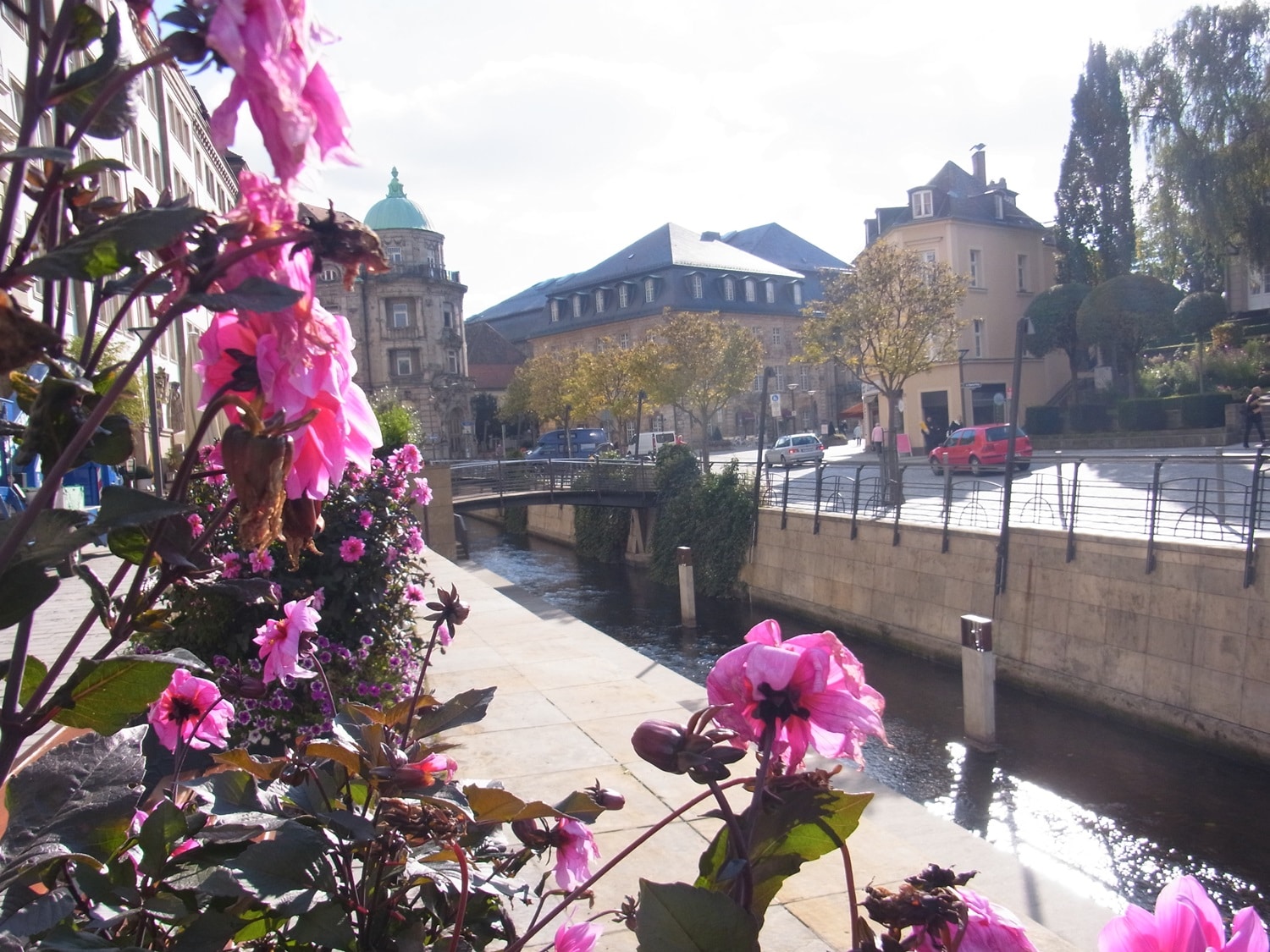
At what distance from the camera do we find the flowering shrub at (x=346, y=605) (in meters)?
4.94

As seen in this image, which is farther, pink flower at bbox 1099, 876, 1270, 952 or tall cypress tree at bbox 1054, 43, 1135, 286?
tall cypress tree at bbox 1054, 43, 1135, 286

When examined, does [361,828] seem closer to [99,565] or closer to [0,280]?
[0,280]

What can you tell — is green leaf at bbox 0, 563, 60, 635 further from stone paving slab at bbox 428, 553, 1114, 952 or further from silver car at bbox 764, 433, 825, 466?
silver car at bbox 764, 433, 825, 466

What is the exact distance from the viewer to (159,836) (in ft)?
3.76

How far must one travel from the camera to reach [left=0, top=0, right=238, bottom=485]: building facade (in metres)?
0.94

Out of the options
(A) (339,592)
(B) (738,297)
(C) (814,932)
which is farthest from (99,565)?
(B) (738,297)

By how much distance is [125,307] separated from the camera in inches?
32.5

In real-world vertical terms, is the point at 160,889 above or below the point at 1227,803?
above

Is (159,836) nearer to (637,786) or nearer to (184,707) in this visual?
(184,707)

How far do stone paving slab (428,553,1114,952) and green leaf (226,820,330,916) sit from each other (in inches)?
30.1

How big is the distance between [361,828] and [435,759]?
0.90 feet

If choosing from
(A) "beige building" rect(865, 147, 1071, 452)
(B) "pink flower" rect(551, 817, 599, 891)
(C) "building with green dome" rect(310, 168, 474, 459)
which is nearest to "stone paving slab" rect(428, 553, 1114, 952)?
(B) "pink flower" rect(551, 817, 599, 891)

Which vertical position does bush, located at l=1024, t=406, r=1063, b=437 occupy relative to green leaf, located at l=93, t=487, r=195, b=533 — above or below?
below

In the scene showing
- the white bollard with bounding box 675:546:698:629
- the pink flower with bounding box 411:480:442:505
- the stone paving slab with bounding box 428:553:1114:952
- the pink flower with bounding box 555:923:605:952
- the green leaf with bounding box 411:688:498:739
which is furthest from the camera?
the white bollard with bounding box 675:546:698:629
